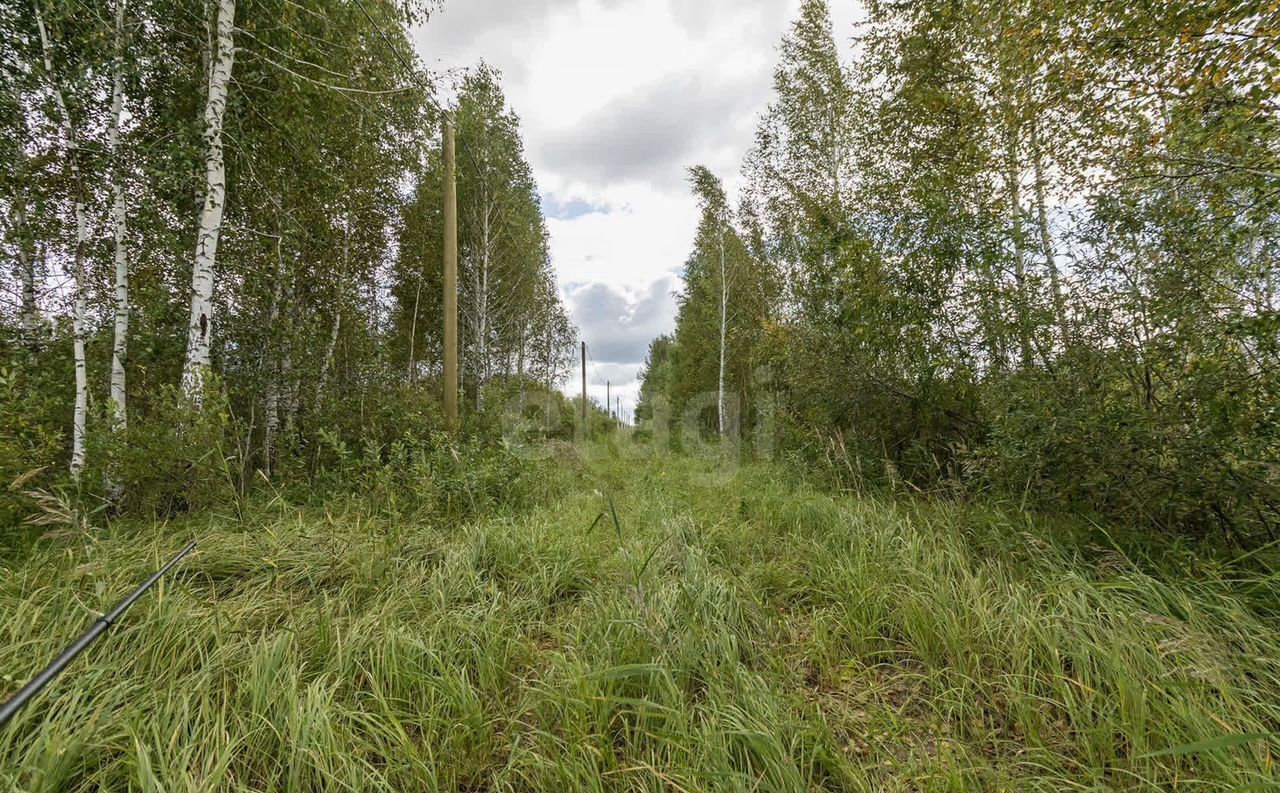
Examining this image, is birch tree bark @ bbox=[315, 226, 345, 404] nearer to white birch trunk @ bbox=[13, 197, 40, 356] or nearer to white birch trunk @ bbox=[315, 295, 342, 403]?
white birch trunk @ bbox=[315, 295, 342, 403]

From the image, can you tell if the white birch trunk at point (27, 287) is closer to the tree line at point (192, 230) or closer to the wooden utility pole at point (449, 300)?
the tree line at point (192, 230)

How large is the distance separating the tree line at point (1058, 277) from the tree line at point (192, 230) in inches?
247

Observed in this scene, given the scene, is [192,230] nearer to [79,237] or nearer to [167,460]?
[79,237]

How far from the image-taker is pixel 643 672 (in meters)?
1.75

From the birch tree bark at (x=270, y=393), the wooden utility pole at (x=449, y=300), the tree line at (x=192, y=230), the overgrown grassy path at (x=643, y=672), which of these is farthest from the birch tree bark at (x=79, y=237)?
the wooden utility pole at (x=449, y=300)

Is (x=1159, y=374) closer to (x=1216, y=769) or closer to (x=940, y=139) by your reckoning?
(x=1216, y=769)

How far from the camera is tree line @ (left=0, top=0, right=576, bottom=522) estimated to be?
341cm

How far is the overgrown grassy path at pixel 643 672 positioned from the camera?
1350mm

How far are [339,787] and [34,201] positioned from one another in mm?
6054

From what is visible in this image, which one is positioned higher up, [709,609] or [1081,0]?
[1081,0]

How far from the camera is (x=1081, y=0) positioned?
113 inches

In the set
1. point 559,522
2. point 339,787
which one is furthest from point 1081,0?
point 339,787

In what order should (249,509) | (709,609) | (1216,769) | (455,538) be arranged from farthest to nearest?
(249,509)
(455,538)
(709,609)
(1216,769)

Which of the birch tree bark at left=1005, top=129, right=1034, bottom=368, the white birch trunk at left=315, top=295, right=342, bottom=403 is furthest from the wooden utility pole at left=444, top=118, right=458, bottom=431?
the birch tree bark at left=1005, top=129, right=1034, bottom=368
